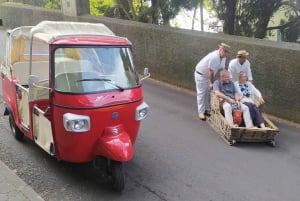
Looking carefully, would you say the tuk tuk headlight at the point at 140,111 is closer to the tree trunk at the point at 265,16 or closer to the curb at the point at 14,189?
the curb at the point at 14,189

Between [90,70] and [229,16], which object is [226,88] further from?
[229,16]

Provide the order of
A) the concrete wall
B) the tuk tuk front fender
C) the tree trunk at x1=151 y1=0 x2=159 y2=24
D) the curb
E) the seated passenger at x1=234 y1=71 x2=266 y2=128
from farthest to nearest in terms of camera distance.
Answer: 1. the tree trunk at x1=151 y1=0 x2=159 y2=24
2. the concrete wall
3. the seated passenger at x1=234 y1=71 x2=266 y2=128
4. the tuk tuk front fender
5. the curb

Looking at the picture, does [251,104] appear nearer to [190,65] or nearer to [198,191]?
[198,191]

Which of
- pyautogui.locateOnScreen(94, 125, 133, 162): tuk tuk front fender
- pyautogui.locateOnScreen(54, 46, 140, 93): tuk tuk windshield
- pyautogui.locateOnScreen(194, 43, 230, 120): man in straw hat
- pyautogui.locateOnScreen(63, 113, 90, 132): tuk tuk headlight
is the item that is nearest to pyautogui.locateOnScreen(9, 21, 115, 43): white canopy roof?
pyautogui.locateOnScreen(54, 46, 140, 93): tuk tuk windshield

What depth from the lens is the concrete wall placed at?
9109mm

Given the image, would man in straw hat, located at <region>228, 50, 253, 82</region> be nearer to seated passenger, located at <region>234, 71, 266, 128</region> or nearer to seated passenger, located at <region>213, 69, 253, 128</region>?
seated passenger, located at <region>234, 71, 266, 128</region>

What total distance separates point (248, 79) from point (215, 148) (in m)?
2.14

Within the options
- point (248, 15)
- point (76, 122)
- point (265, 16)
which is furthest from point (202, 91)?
point (248, 15)

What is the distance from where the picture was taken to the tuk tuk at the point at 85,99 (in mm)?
5176

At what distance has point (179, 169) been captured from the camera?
625cm

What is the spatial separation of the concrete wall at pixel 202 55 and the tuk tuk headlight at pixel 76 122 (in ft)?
18.5

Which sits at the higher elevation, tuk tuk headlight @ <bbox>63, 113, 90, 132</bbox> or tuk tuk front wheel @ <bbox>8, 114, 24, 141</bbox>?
tuk tuk headlight @ <bbox>63, 113, 90, 132</bbox>

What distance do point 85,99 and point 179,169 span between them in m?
2.00

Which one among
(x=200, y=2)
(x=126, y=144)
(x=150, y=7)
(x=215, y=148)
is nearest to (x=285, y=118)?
(x=215, y=148)
